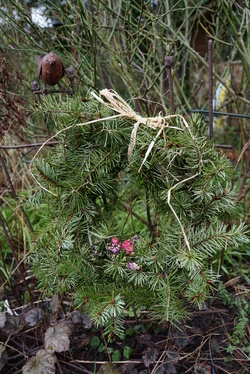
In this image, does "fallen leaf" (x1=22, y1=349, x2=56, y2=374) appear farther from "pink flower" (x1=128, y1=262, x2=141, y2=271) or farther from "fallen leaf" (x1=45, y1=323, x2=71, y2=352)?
"pink flower" (x1=128, y1=262, x2=141, y2=271)

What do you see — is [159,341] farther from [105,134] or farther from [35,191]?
[105,134]

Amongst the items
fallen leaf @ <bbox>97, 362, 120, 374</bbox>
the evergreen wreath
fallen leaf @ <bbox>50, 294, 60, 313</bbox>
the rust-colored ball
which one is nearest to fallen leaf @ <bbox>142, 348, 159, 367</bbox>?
fallen leaf @ <bbox>97, 362, 120, 374</bbox>

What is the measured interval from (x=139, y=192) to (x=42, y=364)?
2.18 feet

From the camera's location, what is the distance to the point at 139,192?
107 centimetres

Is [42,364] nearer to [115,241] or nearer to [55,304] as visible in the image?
[55,304]

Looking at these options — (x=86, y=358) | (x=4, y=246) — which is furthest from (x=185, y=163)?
(x=4, y=246)

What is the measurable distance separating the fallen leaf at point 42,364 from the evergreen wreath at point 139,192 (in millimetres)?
275

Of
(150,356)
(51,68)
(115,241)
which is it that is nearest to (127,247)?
(115,241)

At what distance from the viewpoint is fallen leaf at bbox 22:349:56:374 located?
3.67 ft

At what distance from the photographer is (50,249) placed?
103cm

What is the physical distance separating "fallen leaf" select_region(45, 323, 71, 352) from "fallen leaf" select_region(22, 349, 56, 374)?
23 mm

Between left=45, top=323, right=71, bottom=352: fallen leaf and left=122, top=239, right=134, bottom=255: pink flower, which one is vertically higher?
left=122, top=239, right=134, bottom=255: pink flower

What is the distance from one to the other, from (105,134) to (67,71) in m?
0.27

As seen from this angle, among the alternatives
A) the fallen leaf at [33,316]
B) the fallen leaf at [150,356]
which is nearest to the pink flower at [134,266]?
the fallen leaf at [150,356]
